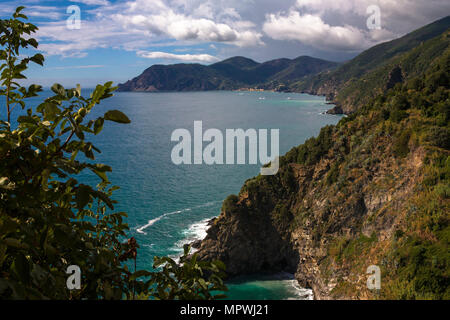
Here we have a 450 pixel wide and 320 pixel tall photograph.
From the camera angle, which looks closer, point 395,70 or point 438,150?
point 438,150

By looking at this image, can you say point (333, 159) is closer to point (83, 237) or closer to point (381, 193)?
point (381, 193)

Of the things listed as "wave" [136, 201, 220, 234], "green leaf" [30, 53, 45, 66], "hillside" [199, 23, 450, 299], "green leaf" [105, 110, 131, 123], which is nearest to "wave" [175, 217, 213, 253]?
"hillside" [199, 23, 450, 299]

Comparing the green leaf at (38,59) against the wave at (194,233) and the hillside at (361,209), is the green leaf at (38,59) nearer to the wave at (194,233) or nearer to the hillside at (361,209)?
the hillside at (361,209)

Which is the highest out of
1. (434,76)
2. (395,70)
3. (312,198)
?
(395,70)

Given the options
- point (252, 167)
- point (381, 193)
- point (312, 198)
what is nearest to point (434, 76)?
point (381, 193)

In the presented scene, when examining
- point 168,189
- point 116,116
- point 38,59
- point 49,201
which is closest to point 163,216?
point 168,189

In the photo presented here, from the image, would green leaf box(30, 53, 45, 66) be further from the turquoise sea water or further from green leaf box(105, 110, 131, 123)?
the turquoise sea water

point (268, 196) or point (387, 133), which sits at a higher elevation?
point (387, 133)

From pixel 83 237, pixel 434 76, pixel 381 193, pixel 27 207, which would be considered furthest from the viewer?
pixel 434 76

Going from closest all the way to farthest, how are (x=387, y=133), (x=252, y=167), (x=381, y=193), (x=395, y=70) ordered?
(x=381, y=193)
(x=387, y=133)
(x=252, y=167)
(x=395, y=70)
